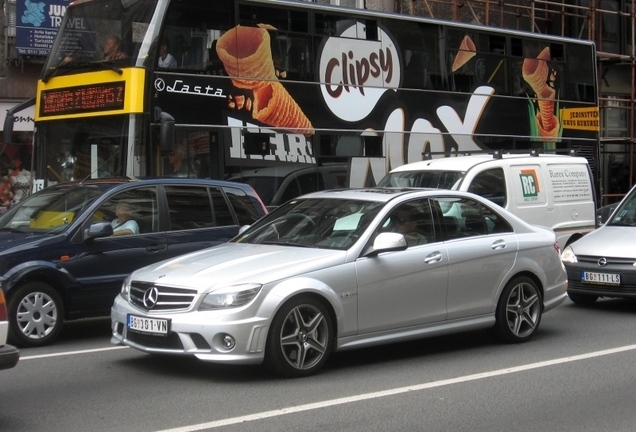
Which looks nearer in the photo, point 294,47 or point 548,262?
point 548,262

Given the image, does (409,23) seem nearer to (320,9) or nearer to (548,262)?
(320,9)

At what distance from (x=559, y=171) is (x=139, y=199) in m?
6.92

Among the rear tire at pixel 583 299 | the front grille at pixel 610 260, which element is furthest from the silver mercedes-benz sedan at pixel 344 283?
the rear tire at pixel 583 299

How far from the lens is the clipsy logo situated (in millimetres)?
15430

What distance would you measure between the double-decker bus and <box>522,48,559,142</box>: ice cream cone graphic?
29 cm

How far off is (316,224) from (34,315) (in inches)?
119

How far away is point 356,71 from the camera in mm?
15812

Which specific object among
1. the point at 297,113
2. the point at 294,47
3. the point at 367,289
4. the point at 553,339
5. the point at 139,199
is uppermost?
the point at 294,47

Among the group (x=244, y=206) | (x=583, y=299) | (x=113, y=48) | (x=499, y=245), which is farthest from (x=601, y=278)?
(x=113, y=48)

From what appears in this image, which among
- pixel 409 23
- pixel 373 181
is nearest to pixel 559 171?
pixel 373 181

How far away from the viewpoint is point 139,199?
1052 cm

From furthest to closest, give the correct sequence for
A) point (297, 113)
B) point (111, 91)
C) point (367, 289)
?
point (297, 113)
point (111, 91)
point (367, 289)

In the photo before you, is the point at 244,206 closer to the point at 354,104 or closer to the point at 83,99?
the point at 83,99

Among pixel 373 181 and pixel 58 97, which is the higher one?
pixel 58 97
